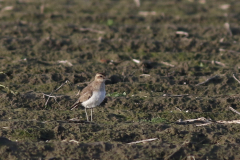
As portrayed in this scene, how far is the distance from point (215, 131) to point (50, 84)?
15.3 feet

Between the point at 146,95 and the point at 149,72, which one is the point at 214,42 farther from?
the point at 146,95

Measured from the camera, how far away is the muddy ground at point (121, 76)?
7898 millimetres

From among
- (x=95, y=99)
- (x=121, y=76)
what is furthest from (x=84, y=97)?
(x=121, y=76)

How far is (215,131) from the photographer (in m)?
8.67

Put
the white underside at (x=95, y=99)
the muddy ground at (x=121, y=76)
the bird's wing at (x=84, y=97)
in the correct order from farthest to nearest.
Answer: the bird's wing at (x=84, y=97), the white underside at (x=95, y=99), the muddy ground at (x=121, y=76)

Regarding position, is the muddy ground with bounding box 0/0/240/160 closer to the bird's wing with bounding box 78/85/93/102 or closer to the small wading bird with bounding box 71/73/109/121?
the small wading bird with bounding box 71/73/109/121

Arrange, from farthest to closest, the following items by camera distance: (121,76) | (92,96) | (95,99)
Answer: (121,76) < (92,96) < (95,99)

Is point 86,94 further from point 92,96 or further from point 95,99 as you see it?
point 95,99

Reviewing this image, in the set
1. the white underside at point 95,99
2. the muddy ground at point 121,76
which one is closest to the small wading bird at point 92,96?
the white underside at point 95,99

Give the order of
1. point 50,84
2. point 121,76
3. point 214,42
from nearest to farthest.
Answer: point 50,84 → point 121,76 → point 214,42

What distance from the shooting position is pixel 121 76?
1220 cm

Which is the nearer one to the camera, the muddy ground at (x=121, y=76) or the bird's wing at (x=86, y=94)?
the muddy ground at (x=121, y=76)

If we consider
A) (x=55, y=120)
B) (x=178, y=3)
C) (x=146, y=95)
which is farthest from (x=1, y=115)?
(x=178, y=3)

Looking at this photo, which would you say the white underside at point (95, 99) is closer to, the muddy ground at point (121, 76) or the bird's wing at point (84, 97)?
the bird's wing at point (84, 97)
